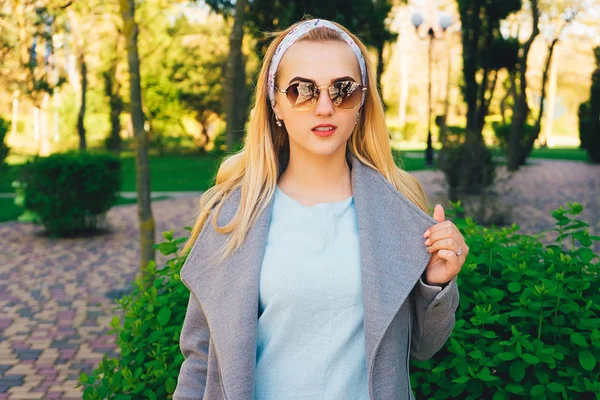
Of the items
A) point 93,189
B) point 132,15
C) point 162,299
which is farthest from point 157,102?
point 162,299

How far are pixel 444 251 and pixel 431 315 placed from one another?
0.68 ft

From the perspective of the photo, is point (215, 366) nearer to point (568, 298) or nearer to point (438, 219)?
point (438, 219)

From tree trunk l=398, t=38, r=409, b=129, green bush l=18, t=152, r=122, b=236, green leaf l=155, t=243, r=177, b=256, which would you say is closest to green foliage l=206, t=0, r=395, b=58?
green bush l=18, t=152, r=122, b=236

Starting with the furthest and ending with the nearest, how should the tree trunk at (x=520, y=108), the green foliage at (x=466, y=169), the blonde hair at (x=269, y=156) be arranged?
the tree trunk at (x=520, y=108)
the green foliage at (x=466, y=169)
the blonde hair at (x=269, y=156)

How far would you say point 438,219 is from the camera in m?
1.69

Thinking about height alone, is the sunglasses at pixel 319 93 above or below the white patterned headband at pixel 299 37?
below

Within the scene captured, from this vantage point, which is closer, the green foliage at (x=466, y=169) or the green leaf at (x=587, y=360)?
the green leaf at (x=587, y=360)

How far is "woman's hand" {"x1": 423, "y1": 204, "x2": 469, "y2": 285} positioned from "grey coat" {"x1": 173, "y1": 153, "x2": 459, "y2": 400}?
3 cm

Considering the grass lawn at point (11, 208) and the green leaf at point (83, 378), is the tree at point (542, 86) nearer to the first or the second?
the grass lawn at point (11, 208)

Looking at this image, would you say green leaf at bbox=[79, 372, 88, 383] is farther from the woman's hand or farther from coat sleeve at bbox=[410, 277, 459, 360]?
the woman's hand

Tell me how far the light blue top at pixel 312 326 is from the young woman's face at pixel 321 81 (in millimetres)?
294

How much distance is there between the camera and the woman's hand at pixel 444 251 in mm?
1581

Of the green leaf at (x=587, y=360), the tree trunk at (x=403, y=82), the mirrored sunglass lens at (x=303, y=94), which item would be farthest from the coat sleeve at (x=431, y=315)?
the tree trunk at (x=403, y=82)

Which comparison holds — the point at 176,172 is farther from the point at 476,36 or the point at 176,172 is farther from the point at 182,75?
the point at 476,36
